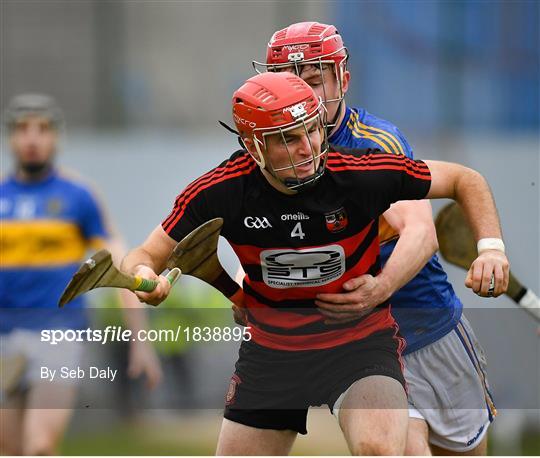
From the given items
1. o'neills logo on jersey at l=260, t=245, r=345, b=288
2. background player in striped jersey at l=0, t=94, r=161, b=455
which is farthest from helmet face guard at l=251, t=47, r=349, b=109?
background player in striped jersey at l=0, t=94, r=161, b=455

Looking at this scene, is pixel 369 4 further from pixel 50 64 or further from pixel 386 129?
pixel 386 129

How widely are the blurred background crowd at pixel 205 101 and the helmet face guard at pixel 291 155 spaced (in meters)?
3.66

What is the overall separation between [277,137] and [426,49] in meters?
4.83

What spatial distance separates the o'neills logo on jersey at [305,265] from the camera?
360 centimetres

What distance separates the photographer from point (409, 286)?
4.14m

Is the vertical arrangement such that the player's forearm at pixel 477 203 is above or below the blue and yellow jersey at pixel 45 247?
above

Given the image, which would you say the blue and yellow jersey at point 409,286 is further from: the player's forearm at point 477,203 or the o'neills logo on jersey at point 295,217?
the o'neills logo on jersey at point 295,217

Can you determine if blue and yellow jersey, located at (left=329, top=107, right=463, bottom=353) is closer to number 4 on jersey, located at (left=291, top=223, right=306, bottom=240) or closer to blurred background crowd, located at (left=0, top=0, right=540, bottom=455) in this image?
number 4 on jersey, located at (left=291, top=223, right=306, bottom=240)

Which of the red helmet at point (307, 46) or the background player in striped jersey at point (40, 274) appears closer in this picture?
the red helmet at point (307, 46)

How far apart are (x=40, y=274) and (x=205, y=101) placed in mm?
3367

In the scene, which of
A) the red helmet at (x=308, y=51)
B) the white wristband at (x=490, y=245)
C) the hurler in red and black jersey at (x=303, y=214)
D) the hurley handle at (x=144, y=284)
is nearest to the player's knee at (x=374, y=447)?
the hurler in red and black jersey at (x=303, y=214)

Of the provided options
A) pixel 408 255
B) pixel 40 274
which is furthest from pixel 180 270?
pixel 40 274

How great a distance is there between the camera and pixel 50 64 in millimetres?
8883

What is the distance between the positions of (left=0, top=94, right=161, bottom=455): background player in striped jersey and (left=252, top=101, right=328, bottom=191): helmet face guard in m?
1.97
